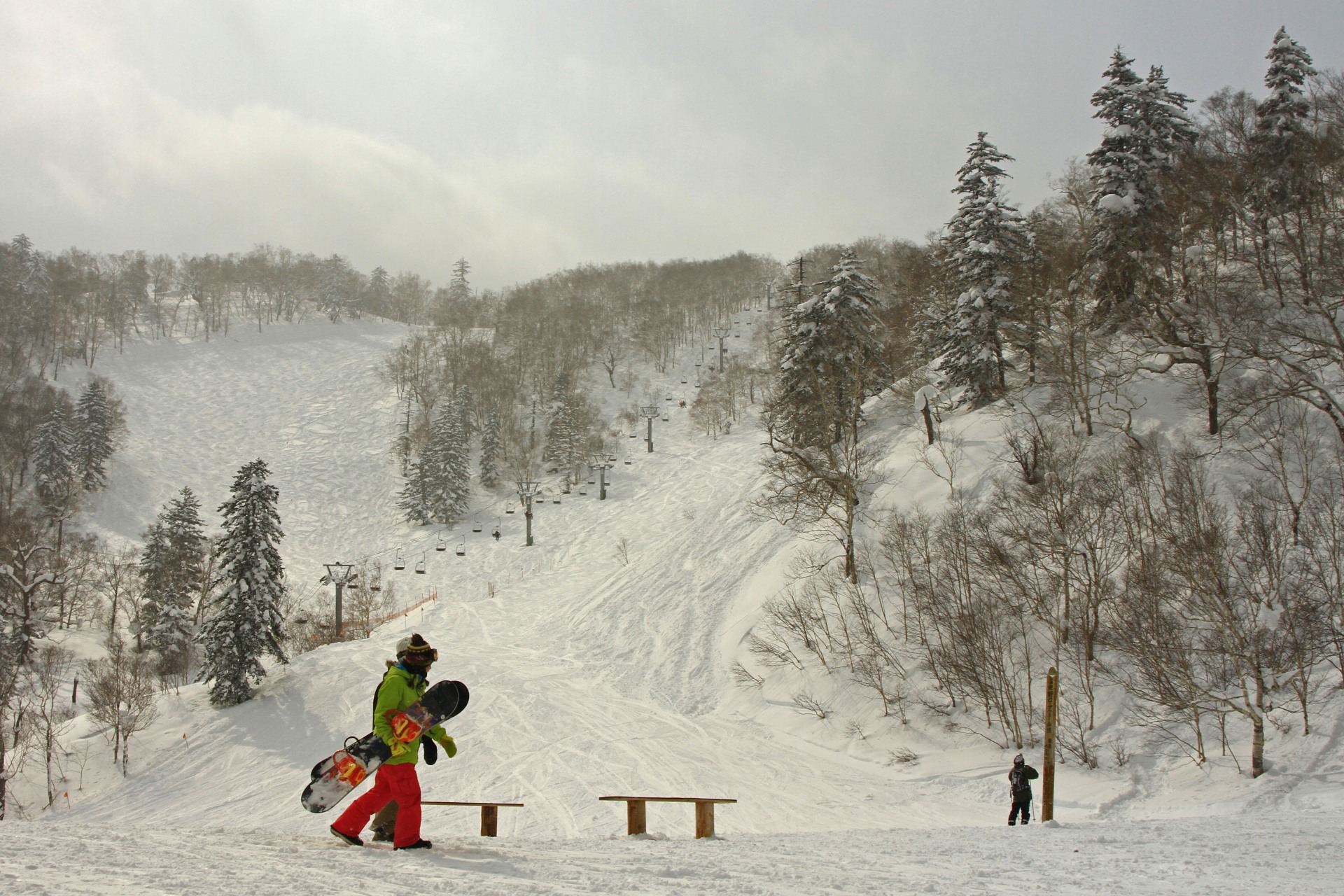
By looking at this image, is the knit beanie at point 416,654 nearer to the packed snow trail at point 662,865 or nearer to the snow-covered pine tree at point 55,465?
the packed snow trail at point 662,865

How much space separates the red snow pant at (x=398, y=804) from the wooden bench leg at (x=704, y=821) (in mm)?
3608

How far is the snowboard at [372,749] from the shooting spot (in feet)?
22.0

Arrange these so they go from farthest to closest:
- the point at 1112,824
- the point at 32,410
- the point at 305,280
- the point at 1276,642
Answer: the point at 305,280 → the point at 32,410 → the point at 1276,642 → the point at 1112,824

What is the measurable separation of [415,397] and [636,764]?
250 ft

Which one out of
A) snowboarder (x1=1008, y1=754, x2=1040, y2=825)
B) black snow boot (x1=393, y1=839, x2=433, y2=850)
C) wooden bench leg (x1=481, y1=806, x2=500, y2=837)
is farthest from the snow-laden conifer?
black snow boot (x1=393, y1=839, x2=433, y2=850)

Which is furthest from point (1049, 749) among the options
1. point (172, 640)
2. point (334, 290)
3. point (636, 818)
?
point (334, 290)

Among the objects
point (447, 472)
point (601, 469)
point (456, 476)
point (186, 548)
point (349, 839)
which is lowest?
point (349, 839)

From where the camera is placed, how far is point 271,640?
2980cm

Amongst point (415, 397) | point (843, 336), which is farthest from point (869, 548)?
point (415, 397)

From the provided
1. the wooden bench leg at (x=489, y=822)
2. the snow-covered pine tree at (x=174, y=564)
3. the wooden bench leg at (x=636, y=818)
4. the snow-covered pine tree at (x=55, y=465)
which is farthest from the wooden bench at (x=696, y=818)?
the snow-covered pine tree at (x=55, y=465)

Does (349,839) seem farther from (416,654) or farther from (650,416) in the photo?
(650,416)

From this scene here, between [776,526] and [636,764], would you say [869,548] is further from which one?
[636,764]

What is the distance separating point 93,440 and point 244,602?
164ft

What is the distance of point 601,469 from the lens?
60750 mm
